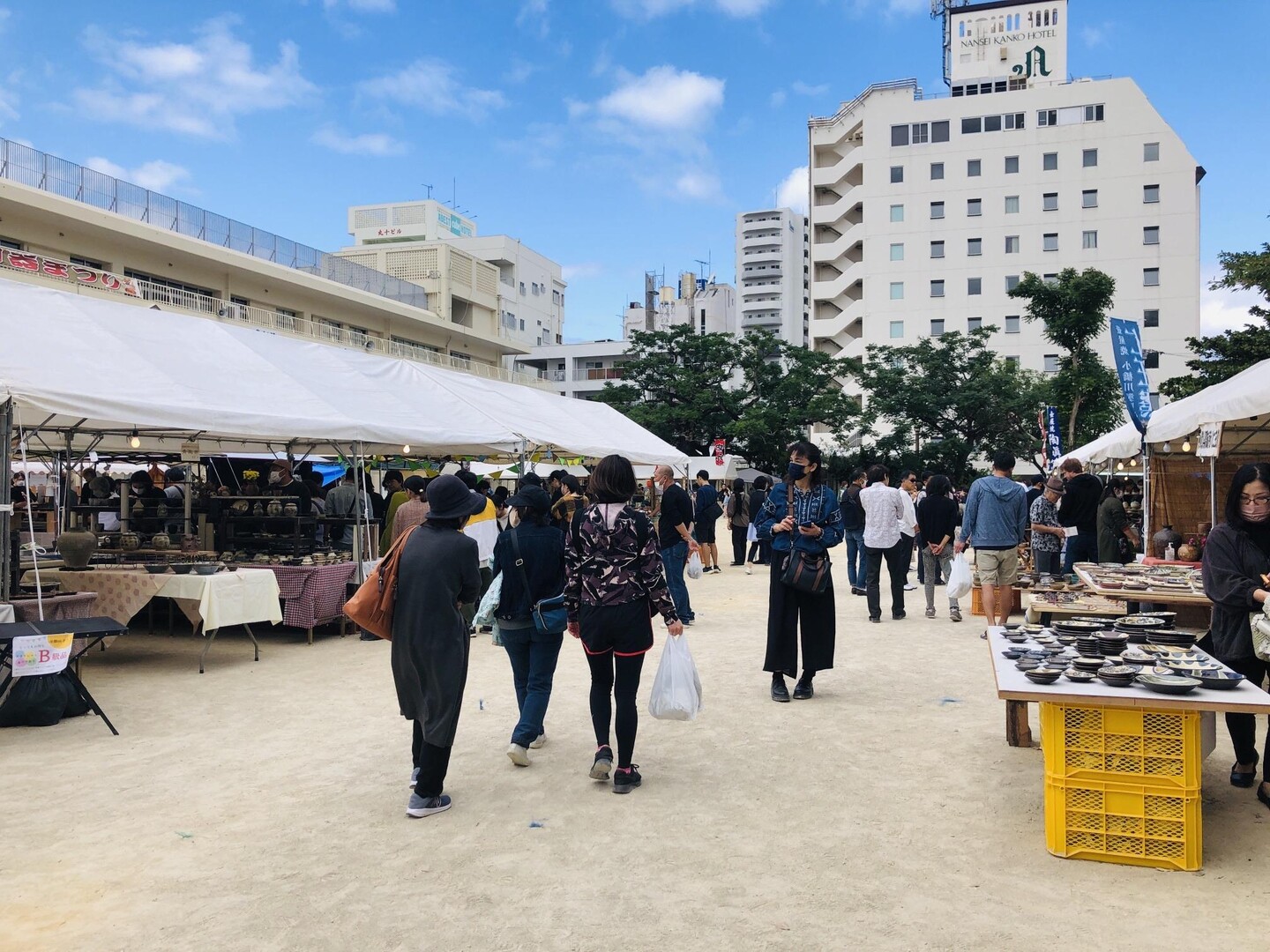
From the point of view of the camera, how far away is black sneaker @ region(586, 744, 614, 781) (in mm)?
4777

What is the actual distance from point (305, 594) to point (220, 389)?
2180 millimetres

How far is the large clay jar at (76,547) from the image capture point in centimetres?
852

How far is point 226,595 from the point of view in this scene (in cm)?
813

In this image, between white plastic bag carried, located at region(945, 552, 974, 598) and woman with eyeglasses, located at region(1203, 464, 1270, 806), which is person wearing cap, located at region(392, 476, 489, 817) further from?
white plastic bag carried, located at region(945, 552, 974, 598)

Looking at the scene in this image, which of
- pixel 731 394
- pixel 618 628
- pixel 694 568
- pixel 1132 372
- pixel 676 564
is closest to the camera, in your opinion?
pixel 618 628

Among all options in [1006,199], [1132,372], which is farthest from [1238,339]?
[1006,199]

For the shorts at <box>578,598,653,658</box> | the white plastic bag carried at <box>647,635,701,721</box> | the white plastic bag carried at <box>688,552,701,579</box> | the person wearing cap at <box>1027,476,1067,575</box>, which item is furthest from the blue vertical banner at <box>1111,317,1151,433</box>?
the shorts at <box>578,598,653,658</box>

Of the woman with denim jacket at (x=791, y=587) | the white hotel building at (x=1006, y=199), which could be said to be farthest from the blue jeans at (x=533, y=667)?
the white hotel building at (x=1006, y=199)

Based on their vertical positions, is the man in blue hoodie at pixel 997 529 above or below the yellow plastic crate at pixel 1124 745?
above

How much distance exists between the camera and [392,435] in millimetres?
10148

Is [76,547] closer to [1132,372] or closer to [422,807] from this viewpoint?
[422,807]

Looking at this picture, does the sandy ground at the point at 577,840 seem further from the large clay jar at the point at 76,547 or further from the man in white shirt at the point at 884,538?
the man in white shirt at the point at 884,538

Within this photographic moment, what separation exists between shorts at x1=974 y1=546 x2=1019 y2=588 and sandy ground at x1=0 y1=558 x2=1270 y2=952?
2.42 m

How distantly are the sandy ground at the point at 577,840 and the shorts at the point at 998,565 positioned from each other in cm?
242
